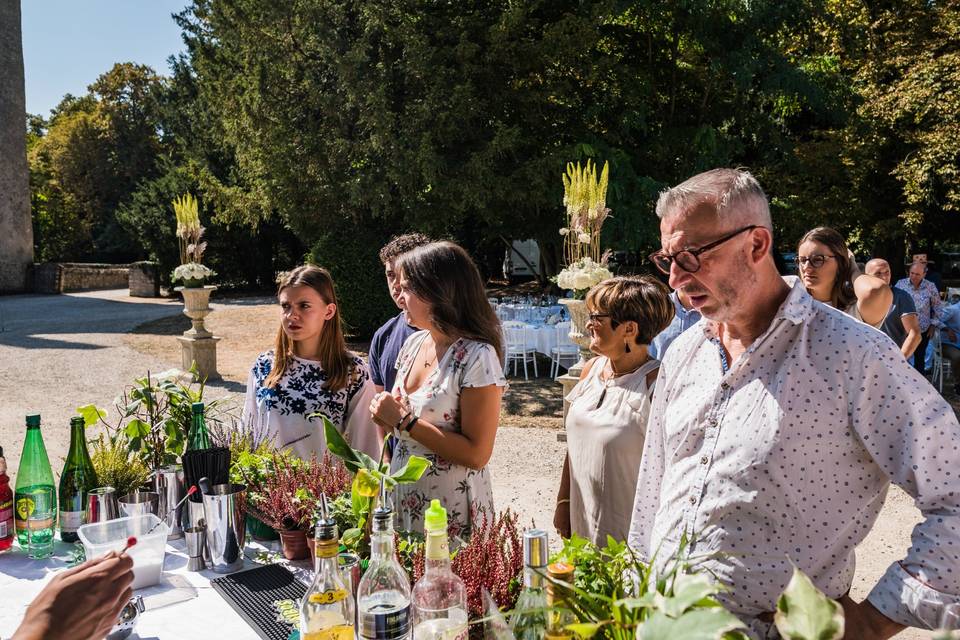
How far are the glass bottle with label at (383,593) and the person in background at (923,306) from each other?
32.1 feet

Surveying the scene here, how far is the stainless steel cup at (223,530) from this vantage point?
2006 millimetres

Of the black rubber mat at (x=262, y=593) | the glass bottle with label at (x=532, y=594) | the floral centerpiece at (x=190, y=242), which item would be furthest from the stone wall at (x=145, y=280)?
the glass bottle with label at (x=532, y=594)

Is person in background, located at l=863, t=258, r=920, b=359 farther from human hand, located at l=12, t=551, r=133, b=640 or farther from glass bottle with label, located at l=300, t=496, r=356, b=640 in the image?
human hand, located at l=12, t=551, r=133, b=640

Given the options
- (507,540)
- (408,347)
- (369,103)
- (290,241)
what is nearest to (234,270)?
(290,241)

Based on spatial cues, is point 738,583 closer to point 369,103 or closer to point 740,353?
point 740,353

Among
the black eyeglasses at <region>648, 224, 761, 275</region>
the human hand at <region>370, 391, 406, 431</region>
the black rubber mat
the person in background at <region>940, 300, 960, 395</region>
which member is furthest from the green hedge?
the black eyeglasses at <region>648, 224, 761, 275</region>

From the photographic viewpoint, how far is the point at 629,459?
298 cm

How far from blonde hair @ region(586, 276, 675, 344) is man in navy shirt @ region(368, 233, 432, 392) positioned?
1.03 m

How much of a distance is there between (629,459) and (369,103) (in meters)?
11.2

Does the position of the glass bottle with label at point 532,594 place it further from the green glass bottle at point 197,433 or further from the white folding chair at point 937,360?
the white folding chair at point 937,360

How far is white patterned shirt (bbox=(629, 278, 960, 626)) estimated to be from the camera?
1482mm

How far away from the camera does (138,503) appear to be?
7.05 feet

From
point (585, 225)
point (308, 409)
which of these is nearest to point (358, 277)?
point (585, 225)

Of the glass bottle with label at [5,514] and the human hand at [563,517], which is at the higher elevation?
the glass bottle with label at [5,514]
